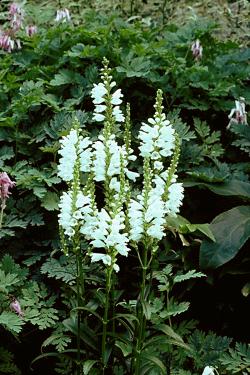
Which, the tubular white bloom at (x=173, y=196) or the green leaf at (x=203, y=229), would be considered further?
the green leaf at (x=203, y=229)

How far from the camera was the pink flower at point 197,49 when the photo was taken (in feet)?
14.2

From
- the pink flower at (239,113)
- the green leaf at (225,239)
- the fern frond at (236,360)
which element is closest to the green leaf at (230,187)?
the green leaf at (225,239)

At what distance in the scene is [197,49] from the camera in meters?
4.34

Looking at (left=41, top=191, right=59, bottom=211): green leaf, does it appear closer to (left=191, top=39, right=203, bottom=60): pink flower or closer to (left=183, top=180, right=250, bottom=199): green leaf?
(left=183, top=180, right=250, bottom=199): green leaf

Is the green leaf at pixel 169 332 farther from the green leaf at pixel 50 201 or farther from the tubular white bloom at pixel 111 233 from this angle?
the green leaf at pixel 50 201

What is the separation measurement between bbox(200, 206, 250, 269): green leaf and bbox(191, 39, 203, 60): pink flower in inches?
53.6

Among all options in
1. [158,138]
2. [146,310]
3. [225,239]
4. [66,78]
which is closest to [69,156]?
[158,138]

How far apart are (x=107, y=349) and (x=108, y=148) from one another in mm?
848

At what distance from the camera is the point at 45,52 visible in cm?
437

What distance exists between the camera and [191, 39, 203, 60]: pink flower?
14.2ft

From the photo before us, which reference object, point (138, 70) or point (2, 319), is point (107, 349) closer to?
point (2, 319)

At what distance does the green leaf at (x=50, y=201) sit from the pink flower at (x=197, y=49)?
1.58m

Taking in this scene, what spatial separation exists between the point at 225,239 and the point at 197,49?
1574mm

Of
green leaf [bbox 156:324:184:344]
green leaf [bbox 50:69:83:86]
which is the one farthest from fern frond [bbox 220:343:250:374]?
green leaf [bbox 50:69:83:86]
